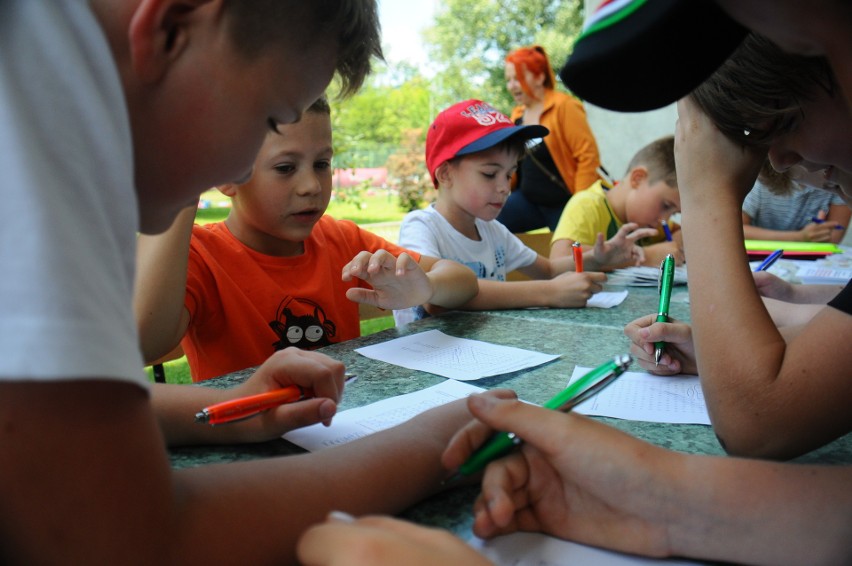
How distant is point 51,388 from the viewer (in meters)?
0.30

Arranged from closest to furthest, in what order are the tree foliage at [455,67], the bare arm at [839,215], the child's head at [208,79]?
the child's head at [208,79]
the bare arm at [839,215]
the tree foliage at [455,67]

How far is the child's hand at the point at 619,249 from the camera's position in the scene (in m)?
1.94

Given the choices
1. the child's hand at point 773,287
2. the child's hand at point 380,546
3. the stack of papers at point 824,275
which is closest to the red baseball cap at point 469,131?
the child's hand at point 773,287

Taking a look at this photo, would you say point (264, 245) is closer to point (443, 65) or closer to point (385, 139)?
point (385, 139)

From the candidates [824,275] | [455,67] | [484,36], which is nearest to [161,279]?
[824,275]

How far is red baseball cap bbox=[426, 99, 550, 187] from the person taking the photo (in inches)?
70.9

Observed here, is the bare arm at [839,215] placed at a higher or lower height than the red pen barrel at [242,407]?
higher

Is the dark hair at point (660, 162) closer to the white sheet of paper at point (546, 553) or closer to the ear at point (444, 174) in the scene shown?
the ear at point (444, 174)

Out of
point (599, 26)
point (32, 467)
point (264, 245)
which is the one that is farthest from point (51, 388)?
point (264, 245)

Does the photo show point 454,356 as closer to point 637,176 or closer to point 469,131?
point 469,131

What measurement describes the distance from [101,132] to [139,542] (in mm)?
235

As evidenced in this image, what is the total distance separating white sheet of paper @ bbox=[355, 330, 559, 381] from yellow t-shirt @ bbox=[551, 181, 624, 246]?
1273 millimetres

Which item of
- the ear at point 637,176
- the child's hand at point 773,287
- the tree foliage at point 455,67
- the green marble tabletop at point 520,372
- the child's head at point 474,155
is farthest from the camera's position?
the tree foliage at point 455,67

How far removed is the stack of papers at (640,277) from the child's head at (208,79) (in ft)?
4.69
